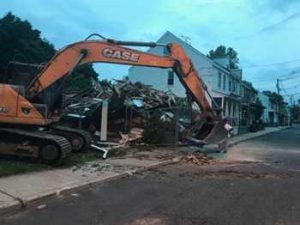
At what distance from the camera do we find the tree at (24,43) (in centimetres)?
4759

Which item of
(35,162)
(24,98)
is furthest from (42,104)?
(35,162)

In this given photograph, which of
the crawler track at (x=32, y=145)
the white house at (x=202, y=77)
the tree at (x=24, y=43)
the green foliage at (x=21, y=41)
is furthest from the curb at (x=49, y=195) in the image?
the white house at (x=202, y=77)

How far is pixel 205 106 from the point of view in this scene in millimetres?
24516

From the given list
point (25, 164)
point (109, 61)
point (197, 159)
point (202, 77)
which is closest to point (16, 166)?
point (25, 164)

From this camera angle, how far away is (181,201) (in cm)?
1141

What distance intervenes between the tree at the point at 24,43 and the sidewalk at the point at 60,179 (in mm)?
28599

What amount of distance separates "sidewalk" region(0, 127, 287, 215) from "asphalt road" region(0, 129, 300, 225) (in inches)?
10.2

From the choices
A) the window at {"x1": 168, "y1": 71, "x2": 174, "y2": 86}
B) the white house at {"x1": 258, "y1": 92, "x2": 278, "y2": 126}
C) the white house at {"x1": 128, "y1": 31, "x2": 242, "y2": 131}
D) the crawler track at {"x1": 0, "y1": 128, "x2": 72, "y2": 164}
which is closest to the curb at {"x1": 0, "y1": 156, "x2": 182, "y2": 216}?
the crawler track at {"x1": 0, "y1": 128, "x2": 72, "y2": 164}

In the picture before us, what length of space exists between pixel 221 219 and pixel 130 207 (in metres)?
1.92

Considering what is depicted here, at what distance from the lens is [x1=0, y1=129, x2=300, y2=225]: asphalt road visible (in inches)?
376

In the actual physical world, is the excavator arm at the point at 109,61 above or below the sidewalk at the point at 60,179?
above

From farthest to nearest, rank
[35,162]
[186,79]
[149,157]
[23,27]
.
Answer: [23,27]
[186,79]
[149,157]
[35,162]

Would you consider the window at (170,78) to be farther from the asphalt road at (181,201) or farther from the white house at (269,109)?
the white house at (269,109)

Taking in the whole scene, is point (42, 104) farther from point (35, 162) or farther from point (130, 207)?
point (130, 207)
